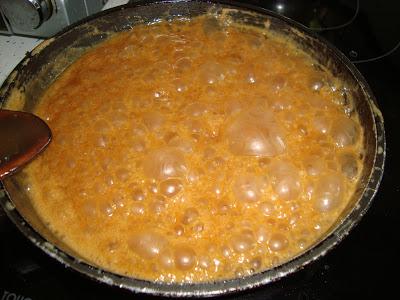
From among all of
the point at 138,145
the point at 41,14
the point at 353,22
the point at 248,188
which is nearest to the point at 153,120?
the point at 138,145

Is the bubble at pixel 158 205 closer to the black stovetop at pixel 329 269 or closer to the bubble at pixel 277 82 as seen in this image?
the black stovetop at pixel 329 269

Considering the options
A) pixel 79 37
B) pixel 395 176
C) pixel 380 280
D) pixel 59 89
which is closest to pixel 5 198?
pixel 59 89

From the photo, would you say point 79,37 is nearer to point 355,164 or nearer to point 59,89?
point 59,89

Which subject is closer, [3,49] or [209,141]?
[209,141]

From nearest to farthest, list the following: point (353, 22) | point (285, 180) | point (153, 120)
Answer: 1. point (285, 180)
2. point (153, 120)
3. point (353, 22)

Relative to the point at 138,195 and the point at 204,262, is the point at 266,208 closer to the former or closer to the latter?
the point at 204,262

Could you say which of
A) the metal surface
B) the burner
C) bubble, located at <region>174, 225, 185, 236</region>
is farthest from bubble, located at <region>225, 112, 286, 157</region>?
the metal surface

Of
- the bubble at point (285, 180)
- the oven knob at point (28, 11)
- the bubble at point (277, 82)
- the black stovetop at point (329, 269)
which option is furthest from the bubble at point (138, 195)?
the oven knob at point (28, 11)
